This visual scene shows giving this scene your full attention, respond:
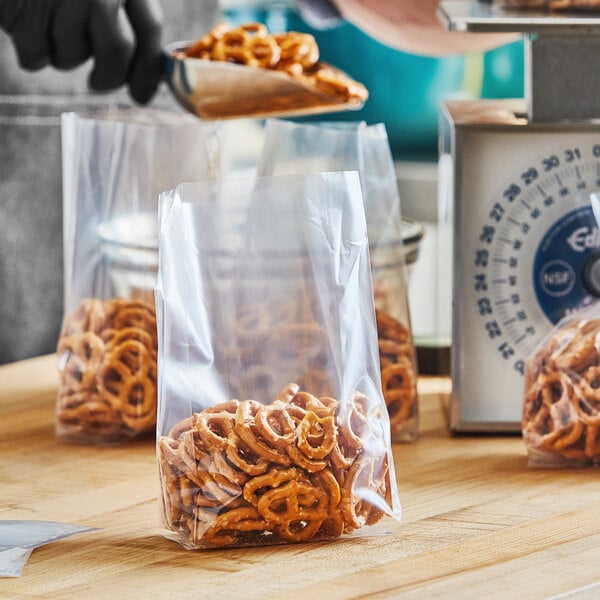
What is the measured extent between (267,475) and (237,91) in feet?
1.48

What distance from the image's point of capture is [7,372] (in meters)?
1.29

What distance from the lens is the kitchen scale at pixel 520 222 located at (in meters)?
1.02

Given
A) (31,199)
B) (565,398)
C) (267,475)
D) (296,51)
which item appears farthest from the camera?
(31,199)

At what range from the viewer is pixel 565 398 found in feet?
3.02

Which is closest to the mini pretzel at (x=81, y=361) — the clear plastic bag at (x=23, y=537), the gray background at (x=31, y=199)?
the clear plastic bag at (x=23, y=537)

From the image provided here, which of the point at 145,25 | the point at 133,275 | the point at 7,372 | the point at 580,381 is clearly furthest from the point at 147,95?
the point at 580,381

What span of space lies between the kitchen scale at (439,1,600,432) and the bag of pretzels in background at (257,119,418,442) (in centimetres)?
4

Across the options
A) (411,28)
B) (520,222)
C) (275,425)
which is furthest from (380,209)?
(411,28)

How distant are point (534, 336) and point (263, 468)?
362 mm

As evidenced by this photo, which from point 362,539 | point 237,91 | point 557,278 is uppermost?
point 237,91

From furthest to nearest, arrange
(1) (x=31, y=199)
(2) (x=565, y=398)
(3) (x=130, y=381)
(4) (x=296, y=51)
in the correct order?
(1) (x=31, y=199)
(4) (x=296, y=51)
(3) (x=130, y=381)
(2) (x=565, y=398)

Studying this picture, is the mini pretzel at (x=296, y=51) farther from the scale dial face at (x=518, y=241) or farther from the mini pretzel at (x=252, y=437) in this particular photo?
the mini pretzel at (x=252, y=437)

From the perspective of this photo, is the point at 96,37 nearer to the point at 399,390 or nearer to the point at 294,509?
the point at 399,390

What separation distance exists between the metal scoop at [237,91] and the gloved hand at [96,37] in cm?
3
